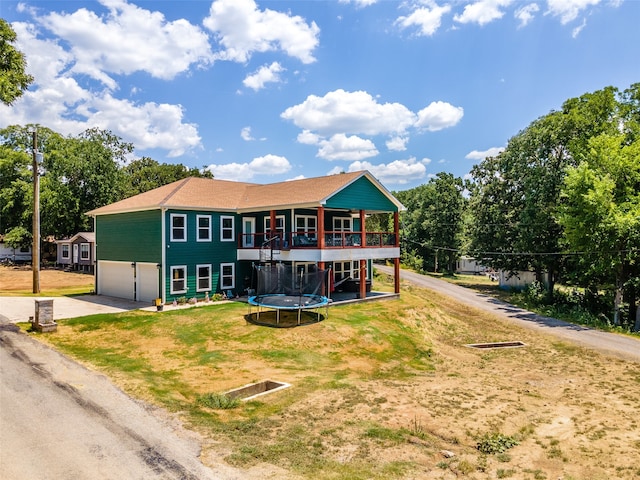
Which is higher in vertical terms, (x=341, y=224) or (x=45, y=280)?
(x=341, y=224)

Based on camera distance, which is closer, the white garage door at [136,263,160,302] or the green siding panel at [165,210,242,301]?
the green siding panel at [165,210,242,301]

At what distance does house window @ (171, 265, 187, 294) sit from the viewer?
24103 millimetres

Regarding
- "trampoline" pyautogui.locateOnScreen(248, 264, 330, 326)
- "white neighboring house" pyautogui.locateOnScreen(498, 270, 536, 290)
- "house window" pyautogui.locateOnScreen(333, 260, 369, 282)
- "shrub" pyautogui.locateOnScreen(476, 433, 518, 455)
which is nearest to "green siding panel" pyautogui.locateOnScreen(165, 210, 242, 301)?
"trampoline" pyautogui.locateOnScreen(248, 264, 330, 326)

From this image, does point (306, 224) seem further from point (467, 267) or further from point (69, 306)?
point (467, 267)

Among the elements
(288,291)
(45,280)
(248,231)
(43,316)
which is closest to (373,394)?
(288,291)

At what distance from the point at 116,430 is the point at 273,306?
36.3ft

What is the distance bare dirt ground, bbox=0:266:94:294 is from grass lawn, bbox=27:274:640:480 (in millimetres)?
17728

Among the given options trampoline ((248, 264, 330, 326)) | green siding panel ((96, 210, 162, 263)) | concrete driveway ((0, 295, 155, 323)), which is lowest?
concrete driveway ((0, 295, 155, 323))

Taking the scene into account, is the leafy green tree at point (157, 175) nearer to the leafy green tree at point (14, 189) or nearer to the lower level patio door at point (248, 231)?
the leafy green tree at point (14, 189)

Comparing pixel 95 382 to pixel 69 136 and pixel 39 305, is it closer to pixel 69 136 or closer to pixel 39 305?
pixel 39 305

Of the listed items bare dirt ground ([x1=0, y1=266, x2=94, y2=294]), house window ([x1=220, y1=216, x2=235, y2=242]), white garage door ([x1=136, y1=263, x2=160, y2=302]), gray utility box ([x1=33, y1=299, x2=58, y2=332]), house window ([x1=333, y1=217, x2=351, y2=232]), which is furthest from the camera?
bare dirt ground ([x1=0, y1=266, x2=94, y2=294])

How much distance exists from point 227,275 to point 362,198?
9629 mm

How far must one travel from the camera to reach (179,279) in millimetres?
24422

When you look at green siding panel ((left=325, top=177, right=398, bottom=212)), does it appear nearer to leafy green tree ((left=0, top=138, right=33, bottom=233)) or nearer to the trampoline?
the trampoline
